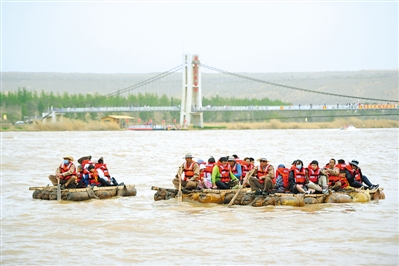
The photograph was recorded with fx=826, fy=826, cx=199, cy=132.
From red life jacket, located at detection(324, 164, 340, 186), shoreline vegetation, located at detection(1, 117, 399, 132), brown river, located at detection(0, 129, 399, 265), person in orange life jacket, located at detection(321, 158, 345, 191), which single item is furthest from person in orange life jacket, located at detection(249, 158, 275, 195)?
shoreline vegetation, located at detection(1, 117, 399, 132)

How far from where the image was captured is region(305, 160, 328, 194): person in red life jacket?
22.7 m

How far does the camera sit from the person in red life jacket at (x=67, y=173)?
78.6 feet

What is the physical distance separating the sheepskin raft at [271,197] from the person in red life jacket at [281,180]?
374mm

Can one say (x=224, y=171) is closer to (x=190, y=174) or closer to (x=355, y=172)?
(x=190, y=174)

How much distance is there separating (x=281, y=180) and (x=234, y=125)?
9569 centimetres

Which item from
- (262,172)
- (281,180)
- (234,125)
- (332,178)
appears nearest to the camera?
(262,172)

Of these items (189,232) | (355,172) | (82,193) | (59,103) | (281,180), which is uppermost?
(59,103)

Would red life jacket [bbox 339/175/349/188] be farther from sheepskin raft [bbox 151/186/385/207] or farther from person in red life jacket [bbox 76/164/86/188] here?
person in red life jacket [bbox 76/164/86/188]

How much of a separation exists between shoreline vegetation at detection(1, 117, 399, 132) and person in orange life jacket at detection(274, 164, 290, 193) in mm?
81718

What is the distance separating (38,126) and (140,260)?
90.4m

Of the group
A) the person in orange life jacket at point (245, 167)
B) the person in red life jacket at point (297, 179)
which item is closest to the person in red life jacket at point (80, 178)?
the person in orange life jacket at point (245, 167)

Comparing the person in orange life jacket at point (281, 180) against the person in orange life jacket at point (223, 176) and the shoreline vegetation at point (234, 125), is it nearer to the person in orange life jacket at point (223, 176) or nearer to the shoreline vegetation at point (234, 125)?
the person in orange life jacket at point (223, 176)

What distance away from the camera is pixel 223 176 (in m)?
23.5

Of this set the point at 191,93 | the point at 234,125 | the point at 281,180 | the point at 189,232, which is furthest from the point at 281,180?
the point at 234,125
